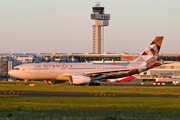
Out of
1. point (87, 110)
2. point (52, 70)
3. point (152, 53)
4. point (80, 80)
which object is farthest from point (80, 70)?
point (87, 110)

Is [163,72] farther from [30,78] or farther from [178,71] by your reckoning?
[30,78]

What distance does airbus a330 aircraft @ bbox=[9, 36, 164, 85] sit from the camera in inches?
3812

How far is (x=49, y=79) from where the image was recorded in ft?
328

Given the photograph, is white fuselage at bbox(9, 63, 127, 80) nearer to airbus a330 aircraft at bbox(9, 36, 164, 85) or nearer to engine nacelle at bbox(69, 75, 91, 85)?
airbus a330 aircraft at bbox(9, 36, 164, 85)

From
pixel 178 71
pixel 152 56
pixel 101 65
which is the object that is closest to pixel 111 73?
pixel 101 65

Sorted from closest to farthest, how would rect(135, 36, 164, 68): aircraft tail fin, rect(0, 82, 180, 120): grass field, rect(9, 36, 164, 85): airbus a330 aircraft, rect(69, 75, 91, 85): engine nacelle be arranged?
rect(0, 82, 180, 120): grass field, rect(69, 75, 91, 85): engine nacelle, rect(9, 36, 164, 85): airbus a330 aircraft, rect(135, 36, 164, 68): aircraft tail fin

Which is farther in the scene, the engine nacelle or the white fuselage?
the white fuselage

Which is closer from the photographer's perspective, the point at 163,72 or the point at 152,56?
the point at 152,56

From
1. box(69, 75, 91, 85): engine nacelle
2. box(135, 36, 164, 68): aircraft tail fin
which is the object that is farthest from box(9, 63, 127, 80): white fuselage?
box(135, 36, 164, 68): aircraft tail fin

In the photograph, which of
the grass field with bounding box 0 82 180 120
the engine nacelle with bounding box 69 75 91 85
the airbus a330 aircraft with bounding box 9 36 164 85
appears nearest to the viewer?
the grass field with bounding box 0 82 180 120

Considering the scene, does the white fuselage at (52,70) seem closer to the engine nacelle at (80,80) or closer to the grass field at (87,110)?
the engine nacelle at (80,80)

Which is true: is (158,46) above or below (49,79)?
above

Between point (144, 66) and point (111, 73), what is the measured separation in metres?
7.08

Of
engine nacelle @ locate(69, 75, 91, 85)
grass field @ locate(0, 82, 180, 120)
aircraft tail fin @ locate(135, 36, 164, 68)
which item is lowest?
engine nacelle @ locate(69, 75, 91, 85)
